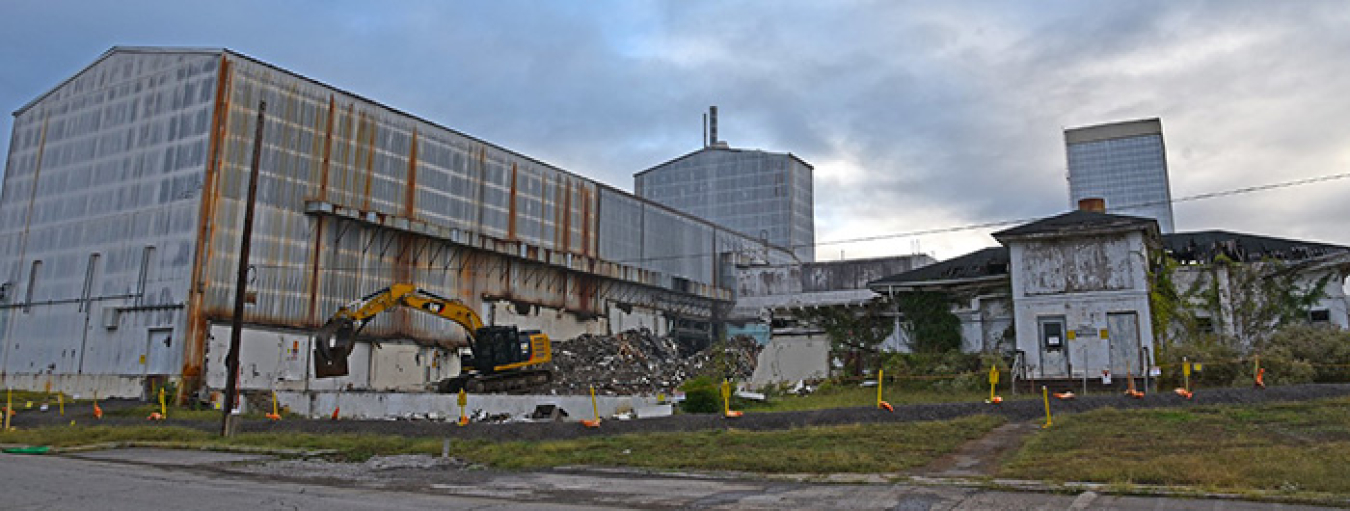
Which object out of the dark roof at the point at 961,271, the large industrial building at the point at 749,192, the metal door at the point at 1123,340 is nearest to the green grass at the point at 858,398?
the metal door at the point at 1123,340

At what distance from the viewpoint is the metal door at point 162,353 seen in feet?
111

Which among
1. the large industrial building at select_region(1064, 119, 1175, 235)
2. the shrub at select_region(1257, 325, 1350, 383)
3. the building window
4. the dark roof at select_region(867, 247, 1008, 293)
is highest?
the large industrial building at select_region(1064, 119, 1175, 235)

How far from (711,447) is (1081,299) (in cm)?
1482

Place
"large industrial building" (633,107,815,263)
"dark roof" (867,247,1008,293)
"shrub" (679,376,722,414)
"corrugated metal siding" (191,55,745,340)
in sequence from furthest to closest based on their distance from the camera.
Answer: "large industrial building" (633,107,815,263)
"corrugated metal siding" (191,55,745,340)
"dark roof" (867,247,1008,293)
"shrub" (679,376,722,414)

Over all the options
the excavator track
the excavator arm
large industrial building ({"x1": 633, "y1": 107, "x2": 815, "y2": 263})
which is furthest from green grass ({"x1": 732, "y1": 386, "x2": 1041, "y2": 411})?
large industrial building ({"x1": 633, "y1": 107, "x2": 815, "y2": 263})

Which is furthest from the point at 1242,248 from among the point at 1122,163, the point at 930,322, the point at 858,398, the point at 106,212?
the point at 1122,163

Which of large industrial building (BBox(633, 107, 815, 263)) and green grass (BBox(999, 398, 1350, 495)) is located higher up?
large industrial building (BBox(633, 107, 815, 263))

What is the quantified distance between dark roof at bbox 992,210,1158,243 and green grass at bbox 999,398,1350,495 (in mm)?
9215

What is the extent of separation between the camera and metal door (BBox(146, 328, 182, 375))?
33.8 meters

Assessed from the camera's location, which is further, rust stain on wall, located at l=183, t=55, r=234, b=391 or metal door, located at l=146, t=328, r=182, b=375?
metal door, located at l=146, t=328, r=182, b=375

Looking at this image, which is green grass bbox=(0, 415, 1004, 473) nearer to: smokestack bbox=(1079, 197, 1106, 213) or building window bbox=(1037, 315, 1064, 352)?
building window bbox=(1037, 315, 1064, 352)

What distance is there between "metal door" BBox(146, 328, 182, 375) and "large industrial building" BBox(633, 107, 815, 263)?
52263 millimetres

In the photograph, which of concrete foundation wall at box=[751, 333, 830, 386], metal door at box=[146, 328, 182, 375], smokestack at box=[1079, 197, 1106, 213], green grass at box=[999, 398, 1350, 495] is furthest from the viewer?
metal door at box=[146, 328, 182, 375]

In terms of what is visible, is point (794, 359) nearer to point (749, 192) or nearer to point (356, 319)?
point (356, 319)
